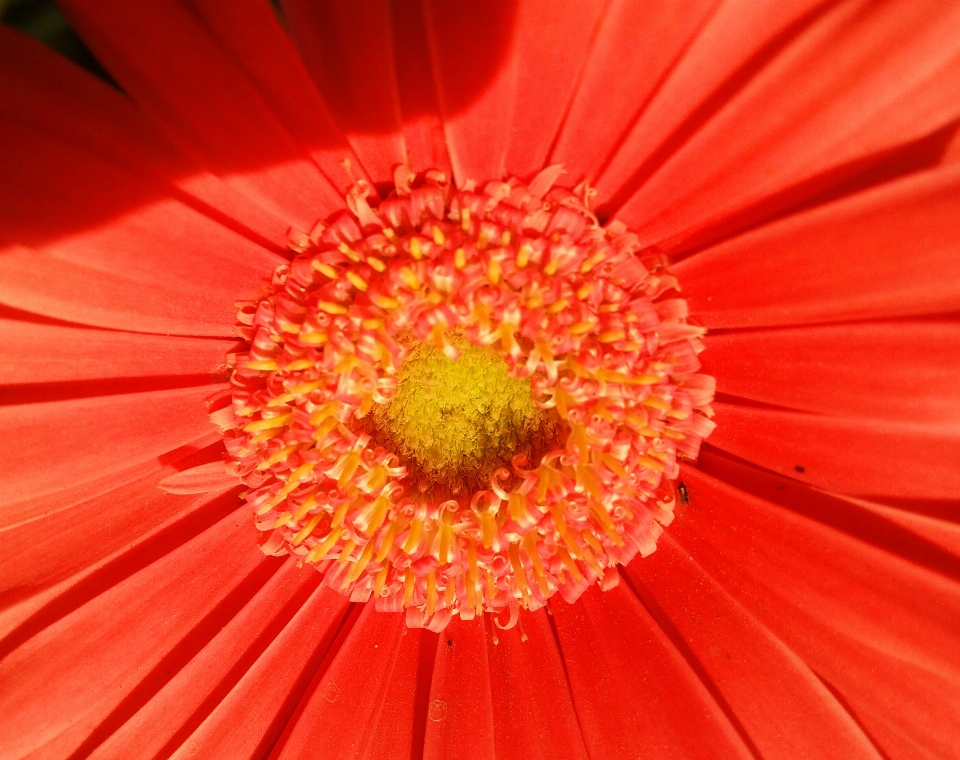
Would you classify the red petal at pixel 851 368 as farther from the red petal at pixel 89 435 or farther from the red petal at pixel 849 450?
the red petal at pixel 89 435

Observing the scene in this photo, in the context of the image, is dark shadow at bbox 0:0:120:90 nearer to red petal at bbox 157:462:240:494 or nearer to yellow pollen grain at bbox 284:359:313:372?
yellow pollen grain at bbox 284:359:313:372

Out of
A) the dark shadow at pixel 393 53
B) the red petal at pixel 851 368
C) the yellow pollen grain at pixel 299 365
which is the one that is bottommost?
the red petal at pixel 851 368

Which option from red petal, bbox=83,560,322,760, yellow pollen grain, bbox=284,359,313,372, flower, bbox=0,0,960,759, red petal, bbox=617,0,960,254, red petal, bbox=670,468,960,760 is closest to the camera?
A: red petal, bbox=617,0,960,254

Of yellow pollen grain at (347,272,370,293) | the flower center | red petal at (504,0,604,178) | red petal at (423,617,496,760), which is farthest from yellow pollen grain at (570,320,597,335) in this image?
red petal at (423,617,496,760)

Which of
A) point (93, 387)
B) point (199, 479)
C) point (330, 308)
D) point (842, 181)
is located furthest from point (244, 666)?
point (842, 181)

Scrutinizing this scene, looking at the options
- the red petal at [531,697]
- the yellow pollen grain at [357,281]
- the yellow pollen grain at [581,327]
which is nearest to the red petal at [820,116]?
the yellow pollen grain at [581,327]

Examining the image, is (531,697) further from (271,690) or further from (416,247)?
(416,247)

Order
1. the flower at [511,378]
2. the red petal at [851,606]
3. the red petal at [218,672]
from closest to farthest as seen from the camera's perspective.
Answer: the flower at [511,378]
the red petal at [851,606]
the red petal at [218,672]

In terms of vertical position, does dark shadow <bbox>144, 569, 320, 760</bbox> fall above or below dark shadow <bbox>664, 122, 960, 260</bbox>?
below
